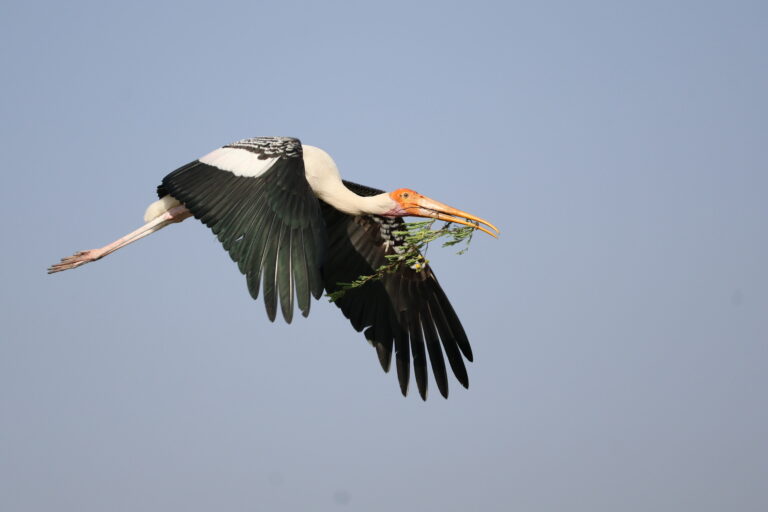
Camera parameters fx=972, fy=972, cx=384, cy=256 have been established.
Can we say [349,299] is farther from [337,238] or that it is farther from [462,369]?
[462,369]

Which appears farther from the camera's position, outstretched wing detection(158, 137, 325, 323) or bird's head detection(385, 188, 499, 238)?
bird's head detection(385, 188, 499, 238)

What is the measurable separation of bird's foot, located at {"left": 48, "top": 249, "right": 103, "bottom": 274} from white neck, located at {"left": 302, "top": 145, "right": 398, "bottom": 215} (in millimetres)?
2984

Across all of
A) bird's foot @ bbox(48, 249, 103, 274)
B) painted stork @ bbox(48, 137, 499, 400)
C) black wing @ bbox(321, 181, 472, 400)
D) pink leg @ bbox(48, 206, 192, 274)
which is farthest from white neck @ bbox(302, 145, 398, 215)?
bird's foot @ bbox(48, 249, 103, 274)

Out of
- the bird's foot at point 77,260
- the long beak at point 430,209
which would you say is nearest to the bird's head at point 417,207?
the long beak at point 430,209

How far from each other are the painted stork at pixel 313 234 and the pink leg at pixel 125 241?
0.01m

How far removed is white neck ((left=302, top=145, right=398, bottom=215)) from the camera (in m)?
11.8

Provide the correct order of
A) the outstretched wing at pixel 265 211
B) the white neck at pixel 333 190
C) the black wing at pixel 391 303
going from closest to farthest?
the outstretched wing at pixel 265 211, the white neck at pixel 333 190, the black wing at pixel 391 303

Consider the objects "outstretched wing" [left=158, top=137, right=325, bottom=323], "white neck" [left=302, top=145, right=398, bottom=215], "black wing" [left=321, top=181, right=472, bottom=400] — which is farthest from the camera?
"black wing" [left=321, top=181, right=472, bottom=400]

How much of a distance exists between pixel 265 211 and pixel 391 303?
360 centimetres

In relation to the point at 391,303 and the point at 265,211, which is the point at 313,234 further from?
the point at 391,303

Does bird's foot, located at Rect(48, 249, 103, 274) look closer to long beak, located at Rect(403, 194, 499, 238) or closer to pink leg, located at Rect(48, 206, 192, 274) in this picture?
pink leg, located at Rect(48, 206, 192, 274)

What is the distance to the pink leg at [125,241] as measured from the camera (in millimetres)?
12156

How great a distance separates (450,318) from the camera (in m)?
12.9

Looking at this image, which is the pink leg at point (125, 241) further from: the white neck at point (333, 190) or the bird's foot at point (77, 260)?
the white neck at point (333, 190)
